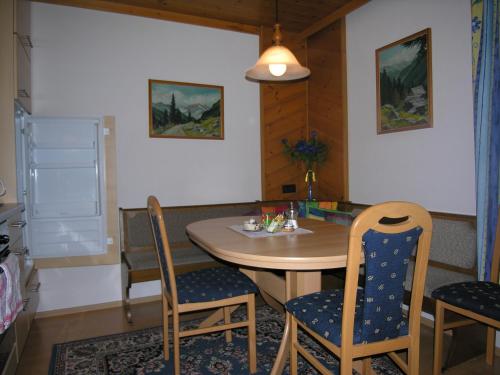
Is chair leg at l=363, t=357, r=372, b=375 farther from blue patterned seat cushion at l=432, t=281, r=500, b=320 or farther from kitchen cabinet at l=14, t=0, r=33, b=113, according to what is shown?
kitchen cabinet at l=14, t=0, r=33, b=113

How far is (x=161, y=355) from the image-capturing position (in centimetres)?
230

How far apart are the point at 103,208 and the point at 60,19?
5.45 feet

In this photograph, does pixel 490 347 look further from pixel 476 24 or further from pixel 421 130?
pixel 476 24

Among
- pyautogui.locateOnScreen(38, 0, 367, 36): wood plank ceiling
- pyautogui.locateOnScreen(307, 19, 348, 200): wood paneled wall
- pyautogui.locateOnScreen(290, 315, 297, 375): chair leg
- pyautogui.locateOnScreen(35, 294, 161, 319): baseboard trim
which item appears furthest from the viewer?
pyautogui.locateOnScreen(307, 19, 348, 200): wood paneled wall

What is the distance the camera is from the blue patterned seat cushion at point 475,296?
178 centimetres

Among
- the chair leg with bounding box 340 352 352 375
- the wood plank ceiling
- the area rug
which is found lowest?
the area rug

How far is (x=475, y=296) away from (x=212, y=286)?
55.3 inches

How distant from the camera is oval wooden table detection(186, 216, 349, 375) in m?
1.58

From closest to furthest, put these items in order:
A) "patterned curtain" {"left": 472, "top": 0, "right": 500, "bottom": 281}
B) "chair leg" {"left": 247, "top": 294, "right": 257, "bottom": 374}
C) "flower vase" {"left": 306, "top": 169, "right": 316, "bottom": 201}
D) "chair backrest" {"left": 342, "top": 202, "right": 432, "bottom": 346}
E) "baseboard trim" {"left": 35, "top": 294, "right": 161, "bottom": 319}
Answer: "chair backrest" {"left": 342, "top": 202, "right": 432, "bottom": 346} → "chair leg" {"left": 247, "top": 294, "right": 257, "bottom": 374} → "patterned curtain" {"left": 472, "top": 0, "right": 500, "bottom": 281} → "baseboard trim" {"left": 35, "top": 294, "right": 161, "bottom": 319} → "flower vase" {"left": 306, "top": 169, "right": 316, "bottom": 201}

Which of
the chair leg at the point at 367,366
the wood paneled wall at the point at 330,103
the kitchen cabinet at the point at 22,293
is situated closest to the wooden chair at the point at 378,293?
the chair leg at the point at 367,366

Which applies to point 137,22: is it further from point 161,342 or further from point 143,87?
point 161,342

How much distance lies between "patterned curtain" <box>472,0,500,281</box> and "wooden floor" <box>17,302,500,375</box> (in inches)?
22.3

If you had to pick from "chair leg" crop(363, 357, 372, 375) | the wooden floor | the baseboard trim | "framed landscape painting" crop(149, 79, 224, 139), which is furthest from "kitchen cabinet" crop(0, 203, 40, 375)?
"chair leg" crop(363, 357, 372, 375)

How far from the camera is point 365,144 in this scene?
11.0 feet
